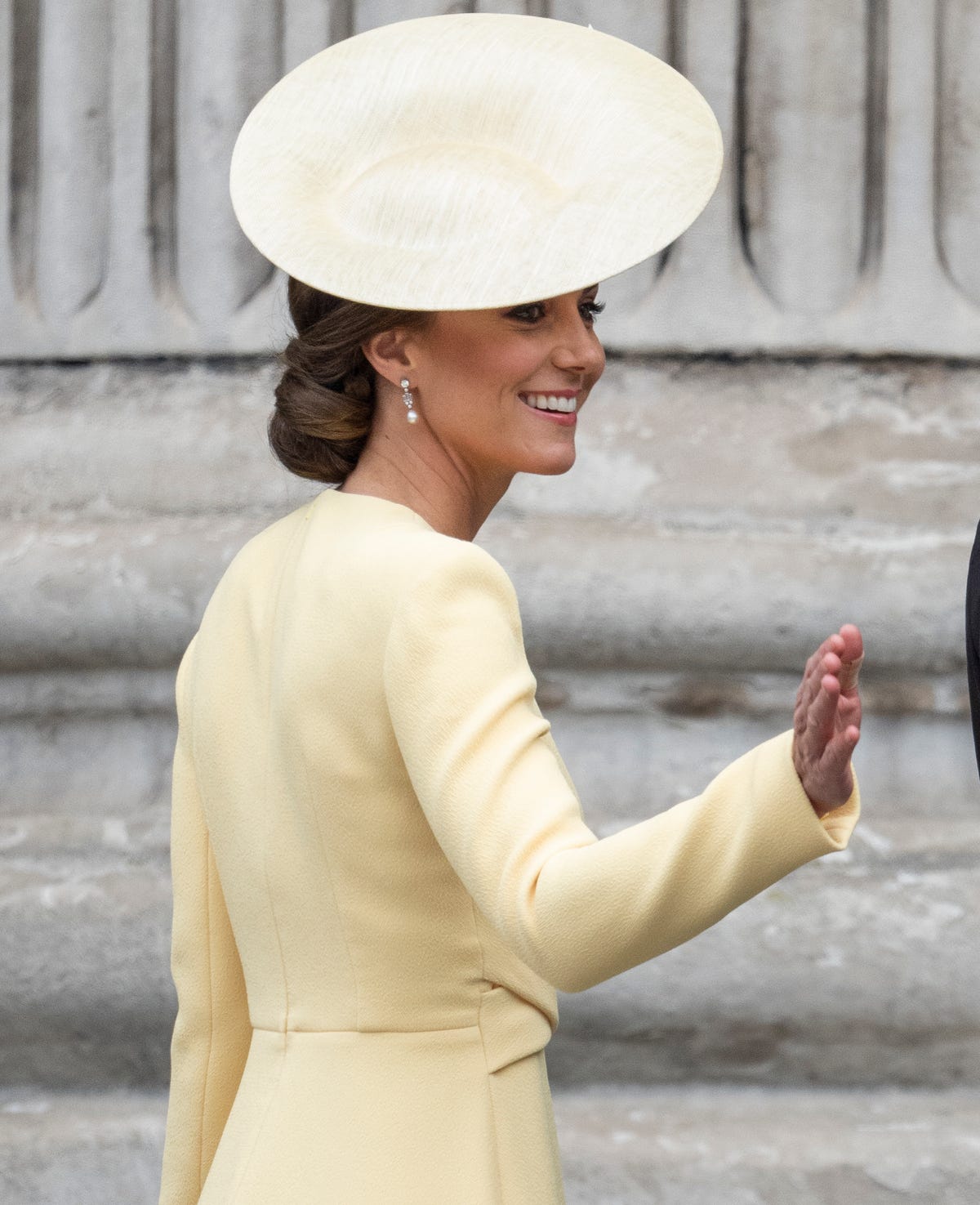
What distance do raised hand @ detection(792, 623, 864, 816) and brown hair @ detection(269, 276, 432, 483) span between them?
17.9 inches

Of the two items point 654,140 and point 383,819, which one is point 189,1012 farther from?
point 654,140

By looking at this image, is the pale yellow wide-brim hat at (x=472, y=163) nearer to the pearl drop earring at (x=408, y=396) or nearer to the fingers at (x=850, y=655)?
the pearl drop earring at (x=408, y=396)

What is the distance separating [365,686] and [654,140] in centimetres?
41

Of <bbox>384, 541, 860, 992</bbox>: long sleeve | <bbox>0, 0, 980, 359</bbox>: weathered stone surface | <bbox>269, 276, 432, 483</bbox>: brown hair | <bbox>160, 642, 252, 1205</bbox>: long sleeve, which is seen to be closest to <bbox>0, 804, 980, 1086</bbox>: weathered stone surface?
<bbox>0, 0, 980, 359</bbox>: weathered stone surface

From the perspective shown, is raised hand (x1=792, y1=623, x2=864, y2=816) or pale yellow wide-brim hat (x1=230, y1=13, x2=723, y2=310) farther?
pale yellow wide-brim hat (x1=230, y1=13, x2=723, y2=310)

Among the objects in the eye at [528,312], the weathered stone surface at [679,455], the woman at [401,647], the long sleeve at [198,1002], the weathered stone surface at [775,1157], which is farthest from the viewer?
the weathered stone surface at [679,455]

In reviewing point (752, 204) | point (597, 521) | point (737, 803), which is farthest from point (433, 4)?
point (737, 803)

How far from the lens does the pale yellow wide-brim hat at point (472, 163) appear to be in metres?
1.05

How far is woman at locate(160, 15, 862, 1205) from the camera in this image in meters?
1.00

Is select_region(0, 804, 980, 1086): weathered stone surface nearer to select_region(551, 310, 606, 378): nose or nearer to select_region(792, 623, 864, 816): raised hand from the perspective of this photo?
select_region(551, 310, 606, 378): nose

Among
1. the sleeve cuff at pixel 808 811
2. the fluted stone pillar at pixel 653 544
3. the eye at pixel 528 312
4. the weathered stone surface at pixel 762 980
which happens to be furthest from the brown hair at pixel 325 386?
the weathered stone surface at pixel 762 980

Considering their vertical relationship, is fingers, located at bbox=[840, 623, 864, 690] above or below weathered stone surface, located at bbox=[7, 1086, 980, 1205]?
above

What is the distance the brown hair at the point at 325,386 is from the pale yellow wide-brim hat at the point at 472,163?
0.08 metres

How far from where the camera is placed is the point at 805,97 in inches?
87.2
